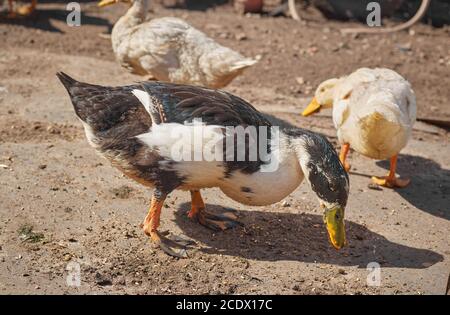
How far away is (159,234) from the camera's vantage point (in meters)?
4.63

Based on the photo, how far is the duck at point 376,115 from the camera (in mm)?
5387

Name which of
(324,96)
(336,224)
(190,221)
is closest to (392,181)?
(324,96)

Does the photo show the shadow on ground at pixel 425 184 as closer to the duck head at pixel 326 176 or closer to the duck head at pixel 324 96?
the duck head at pixel 324 96

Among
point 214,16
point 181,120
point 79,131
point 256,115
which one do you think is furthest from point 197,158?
point 214,16

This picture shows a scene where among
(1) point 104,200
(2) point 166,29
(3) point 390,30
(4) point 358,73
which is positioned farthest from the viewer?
(3) point 390,30

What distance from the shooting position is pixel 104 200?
5.18 meters

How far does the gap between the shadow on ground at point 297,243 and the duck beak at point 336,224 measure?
0.95 ft

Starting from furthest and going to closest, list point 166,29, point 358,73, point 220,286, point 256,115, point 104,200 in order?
point 166,29 < point 358,73 < point 104,200 < point 256,115 < point 220,286

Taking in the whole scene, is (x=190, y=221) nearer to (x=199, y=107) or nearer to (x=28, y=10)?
(x=199, y=107)

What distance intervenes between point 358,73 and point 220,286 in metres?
2.81

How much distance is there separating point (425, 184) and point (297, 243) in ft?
6.14

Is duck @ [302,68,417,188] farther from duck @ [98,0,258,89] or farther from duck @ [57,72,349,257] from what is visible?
duck @ [57,72,349,257]

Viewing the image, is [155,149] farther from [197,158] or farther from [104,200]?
[104,200]

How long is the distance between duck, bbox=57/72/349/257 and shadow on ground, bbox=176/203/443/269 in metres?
0.27
